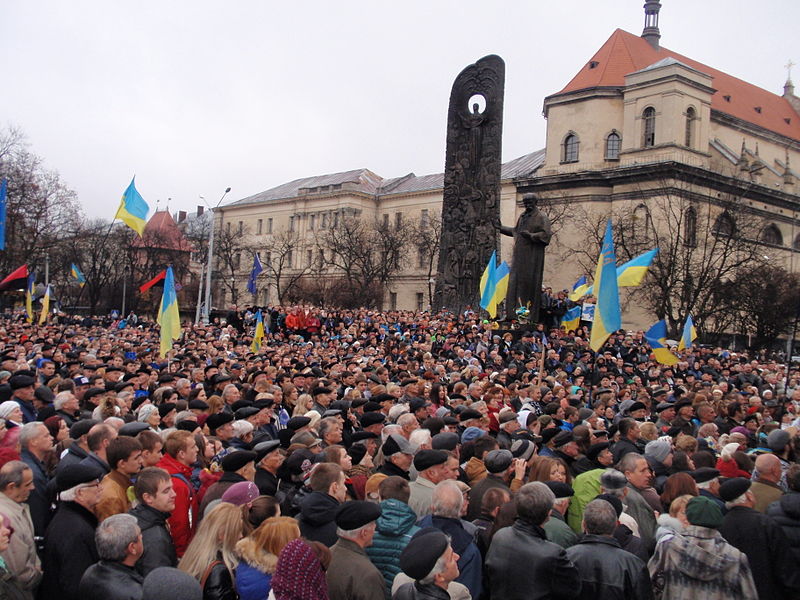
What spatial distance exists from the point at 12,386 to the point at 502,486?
6.42m

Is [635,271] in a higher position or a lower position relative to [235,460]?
higher

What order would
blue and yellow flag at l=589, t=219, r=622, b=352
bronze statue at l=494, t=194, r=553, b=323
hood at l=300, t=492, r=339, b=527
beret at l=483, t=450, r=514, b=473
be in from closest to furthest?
hood at l=300, t=492, r=339, b=527, beret at l=483, t=450, r=514, b=473, blue and yellow flag at l=589, t=219, r=622, b=352, bronze statue at l=494, t=194, r=553, b=323

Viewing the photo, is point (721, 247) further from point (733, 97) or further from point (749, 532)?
point (749, 532)

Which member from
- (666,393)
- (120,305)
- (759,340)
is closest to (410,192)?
(120,305)

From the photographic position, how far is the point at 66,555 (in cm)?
498

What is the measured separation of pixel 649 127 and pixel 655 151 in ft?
7.53

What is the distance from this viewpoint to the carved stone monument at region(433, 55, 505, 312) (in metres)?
26.4

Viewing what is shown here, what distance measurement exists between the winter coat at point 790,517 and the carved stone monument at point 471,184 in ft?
67.6

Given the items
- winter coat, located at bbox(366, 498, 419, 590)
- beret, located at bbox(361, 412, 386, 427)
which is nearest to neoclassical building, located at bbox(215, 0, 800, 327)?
beret, located at bbox(361, 412, 386, 427)

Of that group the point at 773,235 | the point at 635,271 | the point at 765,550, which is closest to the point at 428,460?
the point at 765,550

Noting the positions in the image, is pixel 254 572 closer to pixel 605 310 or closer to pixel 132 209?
pixel 605 310

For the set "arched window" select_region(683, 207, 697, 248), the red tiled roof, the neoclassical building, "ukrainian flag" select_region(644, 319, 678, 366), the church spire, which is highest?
the church spire

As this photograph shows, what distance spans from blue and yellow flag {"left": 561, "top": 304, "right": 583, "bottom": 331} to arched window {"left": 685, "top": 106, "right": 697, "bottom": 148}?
120 feet

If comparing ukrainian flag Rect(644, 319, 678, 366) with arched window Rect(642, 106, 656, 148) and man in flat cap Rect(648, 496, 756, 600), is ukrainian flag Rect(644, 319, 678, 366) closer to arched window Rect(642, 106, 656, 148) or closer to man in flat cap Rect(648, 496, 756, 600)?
man in flat cap Rect(648, 496, 756, 600)
